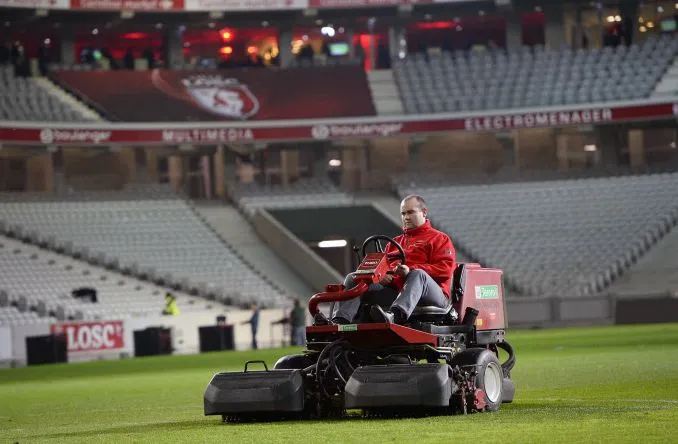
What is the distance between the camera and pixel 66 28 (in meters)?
59.7

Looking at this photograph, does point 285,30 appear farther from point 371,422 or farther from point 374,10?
point 371,422

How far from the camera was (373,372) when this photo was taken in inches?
507

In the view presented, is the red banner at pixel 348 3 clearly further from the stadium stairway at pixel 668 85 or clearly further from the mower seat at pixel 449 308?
the mower seat at pixel 449 308

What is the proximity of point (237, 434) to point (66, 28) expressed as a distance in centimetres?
4951

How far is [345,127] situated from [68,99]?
1120cm

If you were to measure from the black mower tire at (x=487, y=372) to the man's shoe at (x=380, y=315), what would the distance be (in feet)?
2.81

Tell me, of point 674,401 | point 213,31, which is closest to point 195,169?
point 213,31

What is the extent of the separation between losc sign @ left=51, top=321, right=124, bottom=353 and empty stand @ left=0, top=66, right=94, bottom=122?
54.6 ft

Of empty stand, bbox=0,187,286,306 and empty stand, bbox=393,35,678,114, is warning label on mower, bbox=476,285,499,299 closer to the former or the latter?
empty stand, bbox=0,187,286,306

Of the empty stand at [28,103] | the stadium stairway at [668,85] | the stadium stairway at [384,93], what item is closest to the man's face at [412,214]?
the empty stand at [28,103]

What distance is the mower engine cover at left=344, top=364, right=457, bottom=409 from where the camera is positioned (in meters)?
12.7

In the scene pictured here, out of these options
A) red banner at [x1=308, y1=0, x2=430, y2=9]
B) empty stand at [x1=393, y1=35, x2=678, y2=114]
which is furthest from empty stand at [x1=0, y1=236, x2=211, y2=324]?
red banner at [x1=308, y1=0, x2=430, y2=9]

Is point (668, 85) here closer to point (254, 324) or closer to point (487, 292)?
point (254, 324)

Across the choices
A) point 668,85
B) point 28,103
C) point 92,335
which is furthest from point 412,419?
point 668,85
